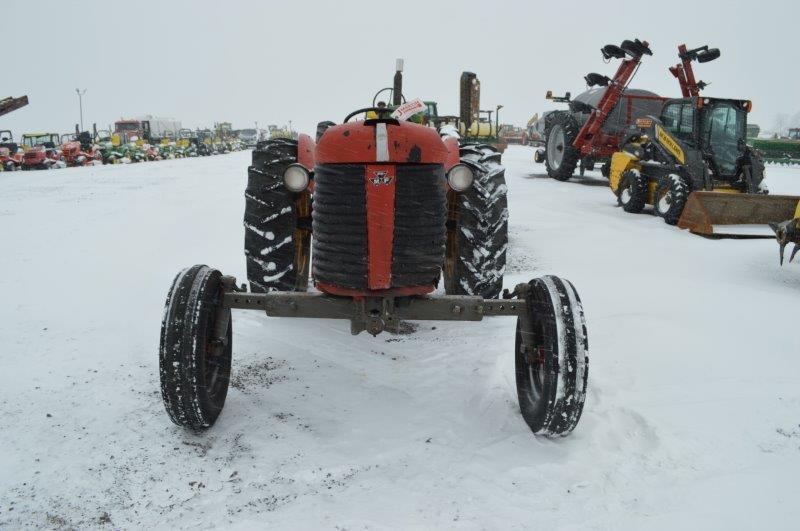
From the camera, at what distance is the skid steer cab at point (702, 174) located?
802 centimetres

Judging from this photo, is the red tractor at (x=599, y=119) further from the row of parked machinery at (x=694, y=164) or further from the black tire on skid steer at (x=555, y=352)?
the black tire on skid steer at (x=555, y=352)

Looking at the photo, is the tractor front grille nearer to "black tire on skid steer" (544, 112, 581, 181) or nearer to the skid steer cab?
the skid steer cab

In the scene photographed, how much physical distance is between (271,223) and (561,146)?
14162mm

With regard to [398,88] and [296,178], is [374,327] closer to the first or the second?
[296,178]

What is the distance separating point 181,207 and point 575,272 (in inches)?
294

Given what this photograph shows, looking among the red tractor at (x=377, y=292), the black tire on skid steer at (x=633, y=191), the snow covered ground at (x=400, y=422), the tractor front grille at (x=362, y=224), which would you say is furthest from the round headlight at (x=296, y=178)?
Result: the black tire on skid steer at (x=633, y=191)

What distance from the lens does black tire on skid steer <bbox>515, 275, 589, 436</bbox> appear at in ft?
8.70

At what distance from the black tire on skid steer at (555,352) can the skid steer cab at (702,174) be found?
6.21m

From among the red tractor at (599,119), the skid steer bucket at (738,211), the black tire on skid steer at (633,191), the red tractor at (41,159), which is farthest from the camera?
the red tractor at (41,159)

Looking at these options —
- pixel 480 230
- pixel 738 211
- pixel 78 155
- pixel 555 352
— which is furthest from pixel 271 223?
pixel 78 155

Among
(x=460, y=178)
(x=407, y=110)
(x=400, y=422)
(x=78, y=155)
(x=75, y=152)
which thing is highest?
(x=75, y=152)

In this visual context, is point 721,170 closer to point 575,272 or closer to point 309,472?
point 575,272

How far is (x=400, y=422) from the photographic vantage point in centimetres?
308

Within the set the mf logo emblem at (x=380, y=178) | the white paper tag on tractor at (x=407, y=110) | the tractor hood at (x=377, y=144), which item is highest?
Answer: the white paper tag on tractor at (x=407, y=110)
